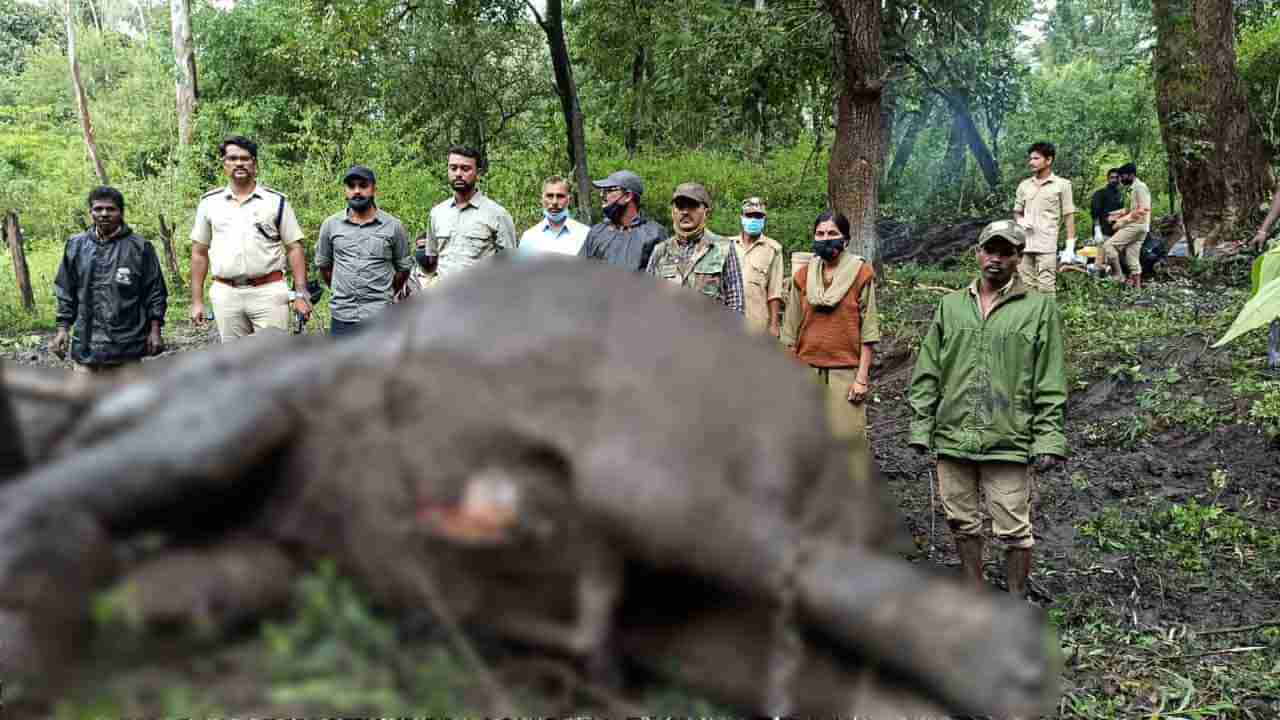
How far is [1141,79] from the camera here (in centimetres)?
2527

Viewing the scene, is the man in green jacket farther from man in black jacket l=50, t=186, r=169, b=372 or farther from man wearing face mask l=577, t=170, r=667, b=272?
man in black jacket l=50, t=186, r=169, b=372

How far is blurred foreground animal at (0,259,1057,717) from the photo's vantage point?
1.14 m

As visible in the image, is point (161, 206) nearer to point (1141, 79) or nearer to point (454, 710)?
point (454, 710)

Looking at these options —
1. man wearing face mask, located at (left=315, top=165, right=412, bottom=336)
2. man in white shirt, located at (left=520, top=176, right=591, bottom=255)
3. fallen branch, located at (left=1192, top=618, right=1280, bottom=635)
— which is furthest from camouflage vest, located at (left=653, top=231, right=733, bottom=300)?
fallen branch, located at (left=1192, top=618, right=1280, bottom=635)

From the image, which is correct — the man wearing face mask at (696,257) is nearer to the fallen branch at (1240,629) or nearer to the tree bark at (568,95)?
the fallen branch at (1240,629)

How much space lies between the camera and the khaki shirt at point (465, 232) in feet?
19.2

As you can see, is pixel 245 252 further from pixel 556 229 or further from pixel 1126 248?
pixel 1126 248

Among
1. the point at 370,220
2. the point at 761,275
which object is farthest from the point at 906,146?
the point at 370,220

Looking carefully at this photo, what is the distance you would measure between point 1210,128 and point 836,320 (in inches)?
413

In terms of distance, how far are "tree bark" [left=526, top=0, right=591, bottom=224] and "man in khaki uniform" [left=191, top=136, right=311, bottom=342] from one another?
9887mm

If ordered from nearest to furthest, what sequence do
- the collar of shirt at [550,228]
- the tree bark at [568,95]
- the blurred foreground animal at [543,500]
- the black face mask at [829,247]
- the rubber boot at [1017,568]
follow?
the blurred foreground animal at [543,500]
the rubber boot at [1017,568]
the black face mask at [829,247]
the collar of shirt at [550,228]
the tree bark at [568,95]

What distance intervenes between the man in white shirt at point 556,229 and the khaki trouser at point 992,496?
8.37ft

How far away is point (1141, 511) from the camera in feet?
22.6

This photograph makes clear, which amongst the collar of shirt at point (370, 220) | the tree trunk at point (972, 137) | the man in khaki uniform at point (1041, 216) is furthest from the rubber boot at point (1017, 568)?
the tree trunk at point (972, 137)
